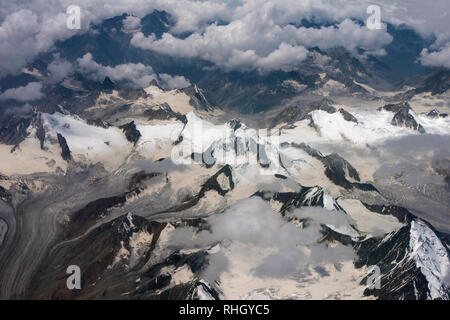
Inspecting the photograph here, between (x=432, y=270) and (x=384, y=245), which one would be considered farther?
(x=384, y=245)

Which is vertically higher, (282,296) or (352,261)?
(352,261)
